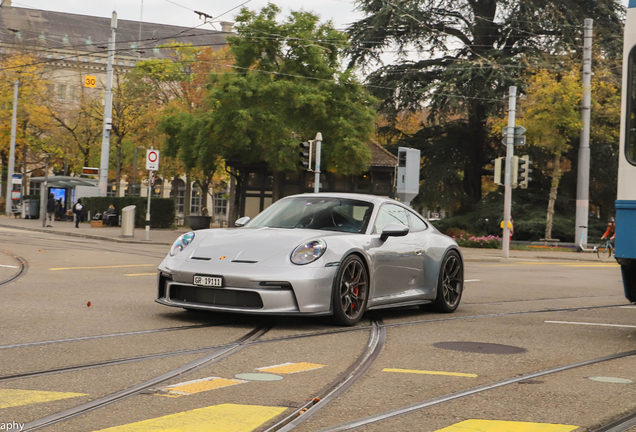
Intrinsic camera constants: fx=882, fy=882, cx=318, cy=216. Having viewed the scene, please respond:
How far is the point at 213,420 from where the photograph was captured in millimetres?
4406

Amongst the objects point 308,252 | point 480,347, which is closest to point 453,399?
point 480,347

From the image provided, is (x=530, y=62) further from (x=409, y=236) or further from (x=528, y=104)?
(x=409, y=236)

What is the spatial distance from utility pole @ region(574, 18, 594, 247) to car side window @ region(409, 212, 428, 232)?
1048 inches

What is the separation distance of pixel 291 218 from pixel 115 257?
10719mm

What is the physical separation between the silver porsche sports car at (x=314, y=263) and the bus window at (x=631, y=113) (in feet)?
7.73

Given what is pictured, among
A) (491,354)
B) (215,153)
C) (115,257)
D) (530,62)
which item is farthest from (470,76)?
(491,354)

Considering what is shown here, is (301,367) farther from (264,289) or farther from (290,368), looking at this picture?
(264,289)

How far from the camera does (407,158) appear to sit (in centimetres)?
2538

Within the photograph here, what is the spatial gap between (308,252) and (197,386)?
10.9ft

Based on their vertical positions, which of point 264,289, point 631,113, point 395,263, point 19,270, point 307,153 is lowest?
point 19,270

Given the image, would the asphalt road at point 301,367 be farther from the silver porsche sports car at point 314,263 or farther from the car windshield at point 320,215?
the car windshield at point 320,215

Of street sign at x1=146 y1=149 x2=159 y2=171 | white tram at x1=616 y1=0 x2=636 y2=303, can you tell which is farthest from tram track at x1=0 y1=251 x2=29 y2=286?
street sign at x1=146 y1=149 x2=159 y2=171

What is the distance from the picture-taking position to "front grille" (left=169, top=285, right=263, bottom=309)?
825 cm

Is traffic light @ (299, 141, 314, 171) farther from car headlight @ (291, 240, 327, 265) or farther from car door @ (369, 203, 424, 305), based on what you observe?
car headlight @ (291, 240, 327, 265)
